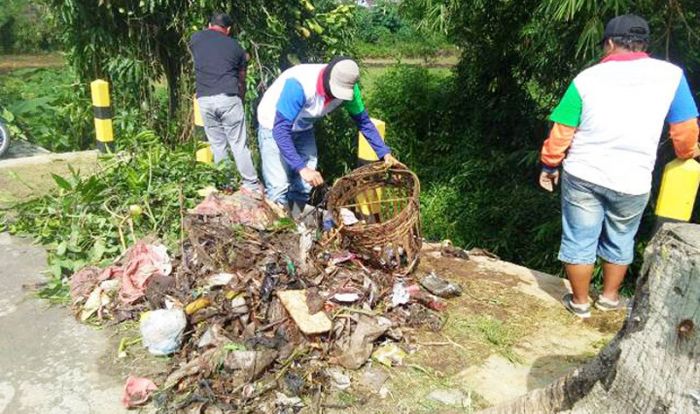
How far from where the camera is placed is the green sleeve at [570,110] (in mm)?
3607

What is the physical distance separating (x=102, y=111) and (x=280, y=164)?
2932 millimetres

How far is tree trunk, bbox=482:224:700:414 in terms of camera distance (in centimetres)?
163

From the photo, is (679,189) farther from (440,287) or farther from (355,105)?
(355,105)

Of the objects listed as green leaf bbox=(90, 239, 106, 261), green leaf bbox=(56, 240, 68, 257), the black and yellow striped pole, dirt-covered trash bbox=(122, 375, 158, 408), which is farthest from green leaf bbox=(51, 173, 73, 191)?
dirt-covered trash bbox=(122, 375, 158, 408)

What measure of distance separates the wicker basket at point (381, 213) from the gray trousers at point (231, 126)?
52.1 inches

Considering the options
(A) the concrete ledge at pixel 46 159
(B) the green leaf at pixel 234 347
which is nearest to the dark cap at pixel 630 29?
(B) the green leaf at pixel 234 347

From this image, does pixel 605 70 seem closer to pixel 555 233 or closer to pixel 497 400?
pixel 497 400

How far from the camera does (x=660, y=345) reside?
172 cm

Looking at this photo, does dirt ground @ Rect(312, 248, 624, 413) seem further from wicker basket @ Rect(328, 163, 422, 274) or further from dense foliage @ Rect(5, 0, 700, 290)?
dense foliage @ Rect(5, 0, 700, 290)

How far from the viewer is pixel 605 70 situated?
350 cm

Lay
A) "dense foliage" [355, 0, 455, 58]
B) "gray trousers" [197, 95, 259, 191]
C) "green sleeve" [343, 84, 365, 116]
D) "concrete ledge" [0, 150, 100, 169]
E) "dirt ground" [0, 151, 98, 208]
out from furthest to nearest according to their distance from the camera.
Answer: "dense foliage" [355, 0, 455, 58] → "concrete ledge" [0, 150, 100, 169] → "dirt ground" [0, 151, 98, 208] → "gray trousers" [197, 95, 259, 191] → "green sleeve" [343, 84, 365, 116]

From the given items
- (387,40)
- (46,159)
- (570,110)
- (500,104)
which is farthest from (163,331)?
(387,40)

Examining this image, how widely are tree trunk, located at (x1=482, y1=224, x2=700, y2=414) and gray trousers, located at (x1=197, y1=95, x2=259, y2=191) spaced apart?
4.17 metres

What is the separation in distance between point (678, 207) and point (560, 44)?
238 cm
